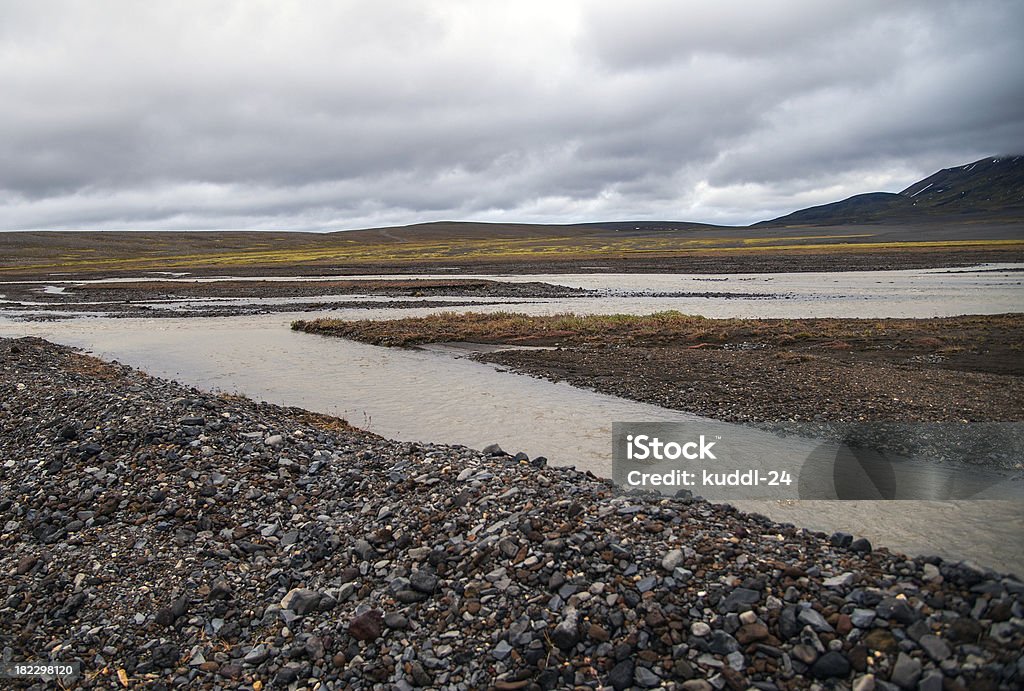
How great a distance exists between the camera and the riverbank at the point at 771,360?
16.0 metres

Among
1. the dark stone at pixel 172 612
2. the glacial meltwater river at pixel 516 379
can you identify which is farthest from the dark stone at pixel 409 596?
the glacial meltwater river at pixel 516 379

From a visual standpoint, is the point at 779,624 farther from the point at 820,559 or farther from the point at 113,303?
the point at 113,303

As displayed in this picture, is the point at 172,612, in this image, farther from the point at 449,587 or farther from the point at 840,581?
the point at 840,581

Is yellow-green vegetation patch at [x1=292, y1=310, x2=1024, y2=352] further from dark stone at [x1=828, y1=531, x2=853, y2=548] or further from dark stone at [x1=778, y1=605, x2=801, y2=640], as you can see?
dark stone at [x1=778, y1=605, x2=801, y2=640]

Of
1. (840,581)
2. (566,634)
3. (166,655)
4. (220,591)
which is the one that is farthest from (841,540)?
(166,655)

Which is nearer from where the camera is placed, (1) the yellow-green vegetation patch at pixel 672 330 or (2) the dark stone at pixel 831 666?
(2) the dark stone at pixel 831 666

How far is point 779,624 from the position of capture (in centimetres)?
593

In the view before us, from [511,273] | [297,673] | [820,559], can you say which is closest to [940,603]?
[820,559]

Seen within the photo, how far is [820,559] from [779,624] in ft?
4.65

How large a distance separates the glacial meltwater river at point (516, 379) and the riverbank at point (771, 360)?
159cm

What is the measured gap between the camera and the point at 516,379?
21.7 meters

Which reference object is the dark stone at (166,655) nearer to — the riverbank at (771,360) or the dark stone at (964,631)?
the dark stone at (964,631)

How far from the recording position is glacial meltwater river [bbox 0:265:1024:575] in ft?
Result: 32.0

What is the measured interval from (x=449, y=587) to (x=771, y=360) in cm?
1756
